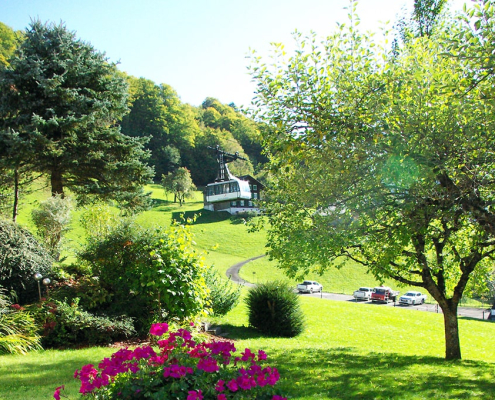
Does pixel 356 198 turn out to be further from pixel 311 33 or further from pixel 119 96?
pixel 119 96

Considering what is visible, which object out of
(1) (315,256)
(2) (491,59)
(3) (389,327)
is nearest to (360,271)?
(3) (389,327)

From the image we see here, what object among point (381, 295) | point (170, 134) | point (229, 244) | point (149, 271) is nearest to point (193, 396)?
point (149, 271)

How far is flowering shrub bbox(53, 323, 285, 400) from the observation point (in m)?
3.94

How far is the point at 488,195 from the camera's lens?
850 centimetres

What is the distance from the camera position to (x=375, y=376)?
8094 millimetres

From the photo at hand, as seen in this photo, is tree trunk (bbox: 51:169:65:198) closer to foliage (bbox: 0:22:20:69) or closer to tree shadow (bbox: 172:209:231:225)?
tree shadow (bbox: 172:209:231:225)

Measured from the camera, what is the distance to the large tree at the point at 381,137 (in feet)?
23.4

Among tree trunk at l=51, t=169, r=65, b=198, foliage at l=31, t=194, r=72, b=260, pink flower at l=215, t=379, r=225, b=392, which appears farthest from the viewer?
tree trunk at l=51, t=169, r=65, b=198

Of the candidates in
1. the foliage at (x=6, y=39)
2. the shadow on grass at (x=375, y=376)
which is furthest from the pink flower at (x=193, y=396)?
the foliage at (x=6, y=39)

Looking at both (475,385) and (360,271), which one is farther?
(360,271)

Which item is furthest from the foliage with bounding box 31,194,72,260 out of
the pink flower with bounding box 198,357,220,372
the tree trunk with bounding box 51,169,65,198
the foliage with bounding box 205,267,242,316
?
the pink flower with bounding box 198,357,220,372

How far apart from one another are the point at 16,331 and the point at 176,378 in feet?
22.0

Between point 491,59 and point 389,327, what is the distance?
661 inches

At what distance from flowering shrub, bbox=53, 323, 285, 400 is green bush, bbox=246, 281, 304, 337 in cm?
964
